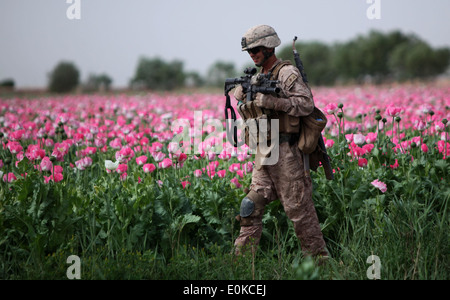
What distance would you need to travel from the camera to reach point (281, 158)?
3328 mm

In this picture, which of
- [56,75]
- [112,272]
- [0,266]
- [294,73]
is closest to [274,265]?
[112,272]

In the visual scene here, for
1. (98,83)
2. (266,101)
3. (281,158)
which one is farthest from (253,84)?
(98,83)

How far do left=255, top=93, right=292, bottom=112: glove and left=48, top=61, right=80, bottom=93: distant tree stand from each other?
55.5 ft

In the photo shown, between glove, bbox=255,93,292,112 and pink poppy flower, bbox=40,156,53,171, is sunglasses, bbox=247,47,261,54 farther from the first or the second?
pink poppy flower, bbox=40,156,53,171

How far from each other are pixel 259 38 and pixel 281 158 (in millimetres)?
843

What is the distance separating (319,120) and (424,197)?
60.7 inches

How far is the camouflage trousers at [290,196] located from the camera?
3326mm

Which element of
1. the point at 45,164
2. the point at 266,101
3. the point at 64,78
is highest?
the point at 64,78

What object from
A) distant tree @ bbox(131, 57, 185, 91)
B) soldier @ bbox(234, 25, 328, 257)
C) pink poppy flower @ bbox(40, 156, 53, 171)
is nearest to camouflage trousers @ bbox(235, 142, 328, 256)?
soldier @ bbox(234, 25, 328, 257)

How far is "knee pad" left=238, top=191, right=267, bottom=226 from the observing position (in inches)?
133

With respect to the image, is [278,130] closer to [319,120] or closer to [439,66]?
[319,120]

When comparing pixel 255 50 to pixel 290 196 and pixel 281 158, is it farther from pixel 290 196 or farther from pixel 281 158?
pixel 290 196

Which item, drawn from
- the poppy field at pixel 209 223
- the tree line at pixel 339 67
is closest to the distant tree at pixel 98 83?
the tree line at pixel 339 67
